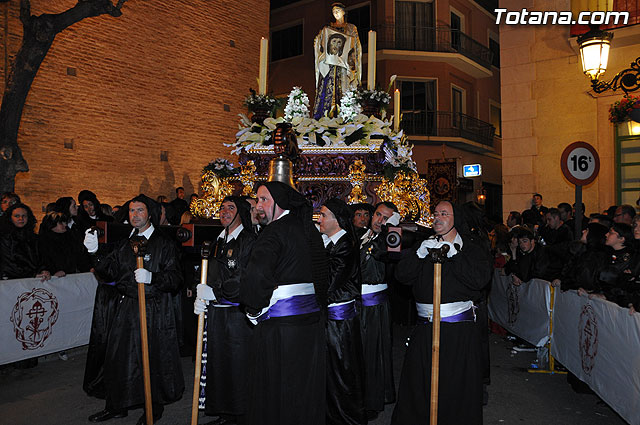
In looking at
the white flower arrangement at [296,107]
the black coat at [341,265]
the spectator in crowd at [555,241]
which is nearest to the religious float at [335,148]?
the white flower arrangement at [296,107]

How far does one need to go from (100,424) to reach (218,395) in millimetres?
1125

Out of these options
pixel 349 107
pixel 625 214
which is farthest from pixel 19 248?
pixel 625 214

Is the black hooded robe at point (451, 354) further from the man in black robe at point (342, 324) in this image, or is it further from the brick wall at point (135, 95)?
the brick wall at point (135, 95)

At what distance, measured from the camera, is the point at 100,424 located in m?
5.20

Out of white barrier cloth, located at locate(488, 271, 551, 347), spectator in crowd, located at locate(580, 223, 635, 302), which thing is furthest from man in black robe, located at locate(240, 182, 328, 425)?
white barrier cloth, located at locate(488, 271, 551, 347)

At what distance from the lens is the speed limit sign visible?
22.8 feet

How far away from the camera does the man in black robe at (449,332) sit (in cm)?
433

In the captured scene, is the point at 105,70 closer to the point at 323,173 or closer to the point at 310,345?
the point at 323,173

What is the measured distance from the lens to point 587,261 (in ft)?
20.3

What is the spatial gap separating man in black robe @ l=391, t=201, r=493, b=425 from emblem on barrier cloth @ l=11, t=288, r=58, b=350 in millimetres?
4726

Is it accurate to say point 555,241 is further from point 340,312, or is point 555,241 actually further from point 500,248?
point 340,312

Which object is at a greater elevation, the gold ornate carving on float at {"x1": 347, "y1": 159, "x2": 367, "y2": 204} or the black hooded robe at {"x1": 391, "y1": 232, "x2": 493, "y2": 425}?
the gold ornate carving on float at {"x1": 347, "y1": 159, "x2": 367, "y2": 204}

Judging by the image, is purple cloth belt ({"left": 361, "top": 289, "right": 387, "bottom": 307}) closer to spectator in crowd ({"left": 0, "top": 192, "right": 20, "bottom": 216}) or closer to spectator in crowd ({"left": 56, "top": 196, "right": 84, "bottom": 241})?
spectator in crowd ({"left": 56, "top": 196, "right": 84, "bottom": 241})

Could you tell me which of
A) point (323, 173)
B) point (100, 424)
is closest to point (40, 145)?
point (323, 173)
